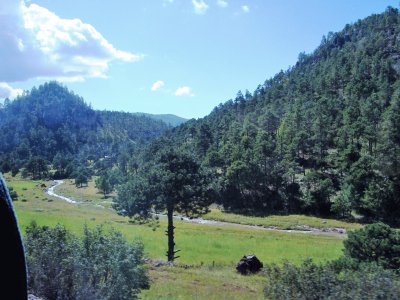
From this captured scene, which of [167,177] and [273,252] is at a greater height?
[167,177]

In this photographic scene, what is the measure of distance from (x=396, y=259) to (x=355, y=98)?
335 feet

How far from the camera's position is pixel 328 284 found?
40.8 feet

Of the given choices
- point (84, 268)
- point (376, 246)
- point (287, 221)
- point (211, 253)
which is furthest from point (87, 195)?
point (84, 268)

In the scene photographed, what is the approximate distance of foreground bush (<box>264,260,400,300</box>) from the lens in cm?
1100

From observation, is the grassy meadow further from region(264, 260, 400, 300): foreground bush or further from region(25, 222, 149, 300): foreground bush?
region(25, 222, 149, 300): foreground bush

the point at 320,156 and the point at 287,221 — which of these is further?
the point at 320,156

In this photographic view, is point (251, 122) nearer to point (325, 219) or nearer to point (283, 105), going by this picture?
point (283, 105)

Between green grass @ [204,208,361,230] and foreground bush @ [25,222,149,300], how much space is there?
58739mm

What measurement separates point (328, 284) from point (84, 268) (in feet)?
28.2

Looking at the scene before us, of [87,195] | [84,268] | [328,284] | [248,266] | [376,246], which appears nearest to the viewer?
[328,284]

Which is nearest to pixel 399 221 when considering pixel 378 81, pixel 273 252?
pixel 273 252

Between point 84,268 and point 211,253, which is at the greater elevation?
point 84,268

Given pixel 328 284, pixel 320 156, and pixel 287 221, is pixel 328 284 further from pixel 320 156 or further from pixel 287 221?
pixel 320 156

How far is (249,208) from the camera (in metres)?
93.1
